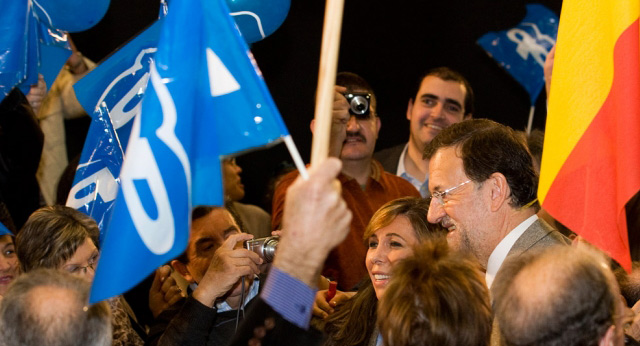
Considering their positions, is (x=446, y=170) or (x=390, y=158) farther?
(x=390, y=158)

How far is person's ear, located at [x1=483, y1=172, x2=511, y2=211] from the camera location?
117 inches

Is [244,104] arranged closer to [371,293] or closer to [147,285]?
[371,293]

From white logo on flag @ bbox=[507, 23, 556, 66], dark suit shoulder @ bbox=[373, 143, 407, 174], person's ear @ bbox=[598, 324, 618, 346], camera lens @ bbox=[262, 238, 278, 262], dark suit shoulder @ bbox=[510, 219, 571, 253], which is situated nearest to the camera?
person's ear @ bbox=[598, 324, 618, 346]

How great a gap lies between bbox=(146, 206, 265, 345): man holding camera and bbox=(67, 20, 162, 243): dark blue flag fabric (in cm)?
38

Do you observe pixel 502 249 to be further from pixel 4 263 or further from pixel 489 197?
pixel 4 263

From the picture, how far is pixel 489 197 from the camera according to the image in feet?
9.81

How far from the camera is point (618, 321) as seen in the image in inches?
81.5

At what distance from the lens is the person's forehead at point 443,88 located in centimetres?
489

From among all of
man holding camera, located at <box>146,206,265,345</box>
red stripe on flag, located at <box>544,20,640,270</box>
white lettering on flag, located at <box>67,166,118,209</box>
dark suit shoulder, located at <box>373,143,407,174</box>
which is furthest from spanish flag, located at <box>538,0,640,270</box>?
dark suit shoulder, located at <box>373,143,407,174</box>

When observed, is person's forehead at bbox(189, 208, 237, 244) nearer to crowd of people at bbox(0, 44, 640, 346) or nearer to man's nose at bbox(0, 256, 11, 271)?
crowd of people at bbox(0, 44, 640, 346)

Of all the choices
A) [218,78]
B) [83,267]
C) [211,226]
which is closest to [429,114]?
[211,226]

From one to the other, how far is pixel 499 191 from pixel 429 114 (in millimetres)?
1891

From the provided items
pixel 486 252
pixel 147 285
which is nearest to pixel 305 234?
pixel 486 252

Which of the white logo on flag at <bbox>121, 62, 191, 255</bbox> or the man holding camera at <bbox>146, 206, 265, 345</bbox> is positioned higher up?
the white logo on flag at <bbox>121, 62, 191, 255</bbox>
